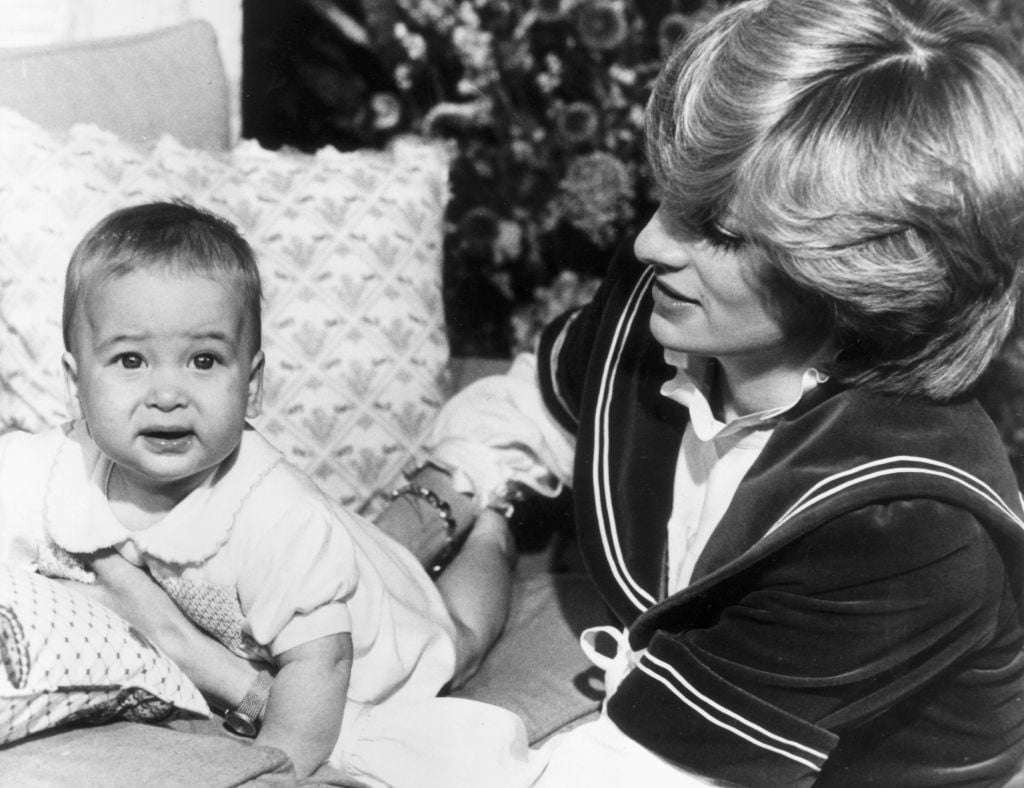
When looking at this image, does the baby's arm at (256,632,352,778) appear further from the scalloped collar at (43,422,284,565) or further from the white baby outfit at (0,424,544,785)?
the scalloped collar at (43,422,284,565)

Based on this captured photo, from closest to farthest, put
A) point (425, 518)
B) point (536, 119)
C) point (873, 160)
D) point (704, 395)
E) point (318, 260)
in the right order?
point (873, 160)
point (704, 395)
point (425, 518)
point (318, 260)
point (536, 119)

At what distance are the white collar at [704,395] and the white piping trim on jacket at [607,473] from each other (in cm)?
11

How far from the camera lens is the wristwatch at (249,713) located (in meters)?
1.40

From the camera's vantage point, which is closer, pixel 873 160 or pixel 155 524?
pixel 873 160

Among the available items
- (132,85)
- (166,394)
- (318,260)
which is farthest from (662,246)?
(132,85)

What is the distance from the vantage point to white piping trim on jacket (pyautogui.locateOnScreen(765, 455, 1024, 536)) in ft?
4.05

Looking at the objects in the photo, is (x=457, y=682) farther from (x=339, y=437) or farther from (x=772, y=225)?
(x=772, y=225)

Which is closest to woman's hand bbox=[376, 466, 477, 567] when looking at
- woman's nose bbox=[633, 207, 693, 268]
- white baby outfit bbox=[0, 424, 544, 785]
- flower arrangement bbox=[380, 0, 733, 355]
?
white baby outfit bbox=[0, 424, 544, 785]

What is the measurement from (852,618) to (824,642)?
4 centimetres

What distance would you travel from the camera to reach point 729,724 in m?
1.25

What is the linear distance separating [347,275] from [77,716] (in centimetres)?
92

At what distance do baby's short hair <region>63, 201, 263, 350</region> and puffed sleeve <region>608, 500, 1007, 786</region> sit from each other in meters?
0.66

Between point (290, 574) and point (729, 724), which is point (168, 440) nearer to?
point (290, 574)

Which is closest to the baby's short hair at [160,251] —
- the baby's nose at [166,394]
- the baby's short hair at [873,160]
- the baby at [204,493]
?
the baby at [204,493]
